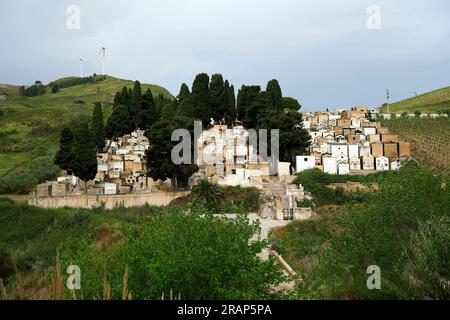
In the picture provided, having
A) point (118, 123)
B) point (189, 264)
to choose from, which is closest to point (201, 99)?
point (118, 123)

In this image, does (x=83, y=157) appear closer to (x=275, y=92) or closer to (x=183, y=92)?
(x=183, y=92)

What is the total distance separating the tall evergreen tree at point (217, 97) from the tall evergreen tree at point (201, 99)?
1.67 feet

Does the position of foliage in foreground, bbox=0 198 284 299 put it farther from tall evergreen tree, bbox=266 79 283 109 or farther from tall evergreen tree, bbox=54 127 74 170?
tall evergreen tree, bbox=266 79 283 109

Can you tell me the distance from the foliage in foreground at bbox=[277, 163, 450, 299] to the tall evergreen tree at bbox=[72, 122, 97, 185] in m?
20.9

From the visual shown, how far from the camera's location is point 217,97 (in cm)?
4456

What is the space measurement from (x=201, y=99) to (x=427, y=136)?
21860 millimetres

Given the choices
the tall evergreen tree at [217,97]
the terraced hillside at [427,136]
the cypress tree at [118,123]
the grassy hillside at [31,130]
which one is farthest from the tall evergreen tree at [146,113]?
the terraced hillside at [427,136]

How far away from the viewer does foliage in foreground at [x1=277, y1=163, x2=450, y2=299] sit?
10523 millimetres

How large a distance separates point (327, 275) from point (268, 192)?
1650cm

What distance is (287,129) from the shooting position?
118 ft

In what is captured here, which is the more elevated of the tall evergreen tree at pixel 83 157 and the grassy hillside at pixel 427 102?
the grassy hillside at pixel 427 102

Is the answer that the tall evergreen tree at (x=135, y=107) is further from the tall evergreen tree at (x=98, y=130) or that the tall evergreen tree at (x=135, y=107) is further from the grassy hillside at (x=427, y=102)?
the grassy hillside at (x=427, y=102)

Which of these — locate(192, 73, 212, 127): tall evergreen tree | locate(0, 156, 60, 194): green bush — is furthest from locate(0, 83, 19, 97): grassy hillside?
locate(192, 73, 212, 127): tall evergreen tree

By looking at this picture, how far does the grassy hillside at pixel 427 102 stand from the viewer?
7167 centimetres
